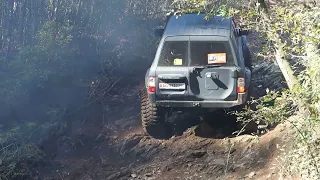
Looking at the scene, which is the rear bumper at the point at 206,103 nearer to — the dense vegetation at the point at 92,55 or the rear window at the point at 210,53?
the rear window at the point at 210,53

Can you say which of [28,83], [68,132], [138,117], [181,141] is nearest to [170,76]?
[181,141]

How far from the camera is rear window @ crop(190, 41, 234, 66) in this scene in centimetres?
669

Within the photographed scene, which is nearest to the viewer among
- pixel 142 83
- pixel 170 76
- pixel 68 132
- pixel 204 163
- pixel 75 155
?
pixel 204 163

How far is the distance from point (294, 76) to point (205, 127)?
8.81 ft

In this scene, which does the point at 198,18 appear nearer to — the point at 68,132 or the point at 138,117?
the point at 138,117

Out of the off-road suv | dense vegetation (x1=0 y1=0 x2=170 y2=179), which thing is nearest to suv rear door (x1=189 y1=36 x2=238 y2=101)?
the off-road suv

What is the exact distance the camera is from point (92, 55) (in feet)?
36.6

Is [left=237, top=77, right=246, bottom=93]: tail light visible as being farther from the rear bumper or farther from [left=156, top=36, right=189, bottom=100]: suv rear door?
[left=156, top=36, right=189, bottom=100]: suv rear door

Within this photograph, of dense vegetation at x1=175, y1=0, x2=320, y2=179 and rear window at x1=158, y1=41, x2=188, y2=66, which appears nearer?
dense vegetation at x1=175, y1=0, x2=320, y2=179

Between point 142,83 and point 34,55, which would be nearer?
point 34,55

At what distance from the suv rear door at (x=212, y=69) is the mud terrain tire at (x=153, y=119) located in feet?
2.29

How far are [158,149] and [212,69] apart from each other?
155 centimetres

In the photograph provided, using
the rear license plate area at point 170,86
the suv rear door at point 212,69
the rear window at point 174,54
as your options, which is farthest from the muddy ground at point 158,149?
the rear window at point 174,54

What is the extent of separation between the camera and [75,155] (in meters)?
7.35
